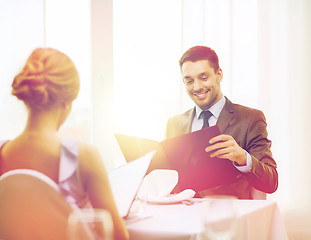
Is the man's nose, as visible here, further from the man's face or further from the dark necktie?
the dark necktie

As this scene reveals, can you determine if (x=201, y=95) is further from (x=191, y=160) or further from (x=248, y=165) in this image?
(x=191, y=160)

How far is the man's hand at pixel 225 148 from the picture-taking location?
1439mm

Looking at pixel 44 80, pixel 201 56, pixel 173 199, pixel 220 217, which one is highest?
pixel 201 56

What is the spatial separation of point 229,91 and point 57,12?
4.85ft

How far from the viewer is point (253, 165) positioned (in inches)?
69.3

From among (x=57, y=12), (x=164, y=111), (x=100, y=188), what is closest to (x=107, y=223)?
(x=100, y=188)

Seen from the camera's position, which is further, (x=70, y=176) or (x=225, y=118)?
(x=225, y=118)

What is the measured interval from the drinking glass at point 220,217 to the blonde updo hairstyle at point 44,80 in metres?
0.51

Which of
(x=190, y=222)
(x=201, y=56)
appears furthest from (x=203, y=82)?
(x=190, y=222)

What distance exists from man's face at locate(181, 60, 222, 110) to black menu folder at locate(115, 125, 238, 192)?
82 cm

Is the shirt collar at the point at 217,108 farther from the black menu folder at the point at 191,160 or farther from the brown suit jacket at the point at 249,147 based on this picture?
the black menu folder at the point at 191,160

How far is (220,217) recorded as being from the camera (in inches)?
36.2

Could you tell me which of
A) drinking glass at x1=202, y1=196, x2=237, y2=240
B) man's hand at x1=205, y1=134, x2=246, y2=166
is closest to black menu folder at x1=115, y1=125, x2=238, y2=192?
man's hand at x1=205, y1=134, x2=246, y2=166

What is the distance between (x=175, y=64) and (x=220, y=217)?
196cm
